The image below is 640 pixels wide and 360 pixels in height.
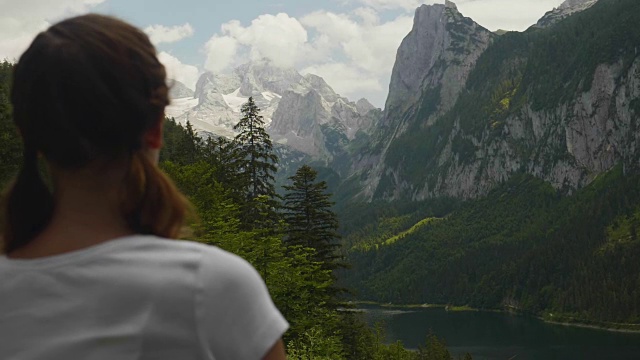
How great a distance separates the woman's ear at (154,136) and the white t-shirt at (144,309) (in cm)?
38

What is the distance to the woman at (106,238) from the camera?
1.84 meters

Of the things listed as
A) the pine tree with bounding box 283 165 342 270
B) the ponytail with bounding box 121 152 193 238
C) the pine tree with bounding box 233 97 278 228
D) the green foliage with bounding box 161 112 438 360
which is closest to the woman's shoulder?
the ponytail with bounding box 121 152 193 238

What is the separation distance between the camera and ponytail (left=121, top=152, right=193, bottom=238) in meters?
2.13

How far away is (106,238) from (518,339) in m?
162

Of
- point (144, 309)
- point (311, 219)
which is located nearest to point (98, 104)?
point (144, 309)

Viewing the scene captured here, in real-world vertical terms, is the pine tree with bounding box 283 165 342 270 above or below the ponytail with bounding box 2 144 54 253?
below

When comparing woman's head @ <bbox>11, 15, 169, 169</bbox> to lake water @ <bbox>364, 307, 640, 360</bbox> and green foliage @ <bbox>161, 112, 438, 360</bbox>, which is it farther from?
lake water @ <bbox>364, 307, 640, 360</bbox>

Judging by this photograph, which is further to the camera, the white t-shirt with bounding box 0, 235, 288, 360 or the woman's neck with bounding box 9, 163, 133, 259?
the woman's neck with bounding box 9, 163, 133, 259

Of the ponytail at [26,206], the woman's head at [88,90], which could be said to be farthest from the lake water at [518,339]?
the woman's head at [88,90]

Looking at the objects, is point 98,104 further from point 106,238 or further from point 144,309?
point 144,309

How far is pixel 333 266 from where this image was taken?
4138 cm

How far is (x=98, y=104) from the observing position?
2.02 metres

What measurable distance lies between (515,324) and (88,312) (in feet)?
640

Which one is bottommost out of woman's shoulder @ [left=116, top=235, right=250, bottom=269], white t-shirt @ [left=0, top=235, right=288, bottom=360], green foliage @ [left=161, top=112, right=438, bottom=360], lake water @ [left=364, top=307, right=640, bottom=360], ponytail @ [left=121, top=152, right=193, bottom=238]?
lake water @ [left=364, top=307, right=640, bottom=360]
